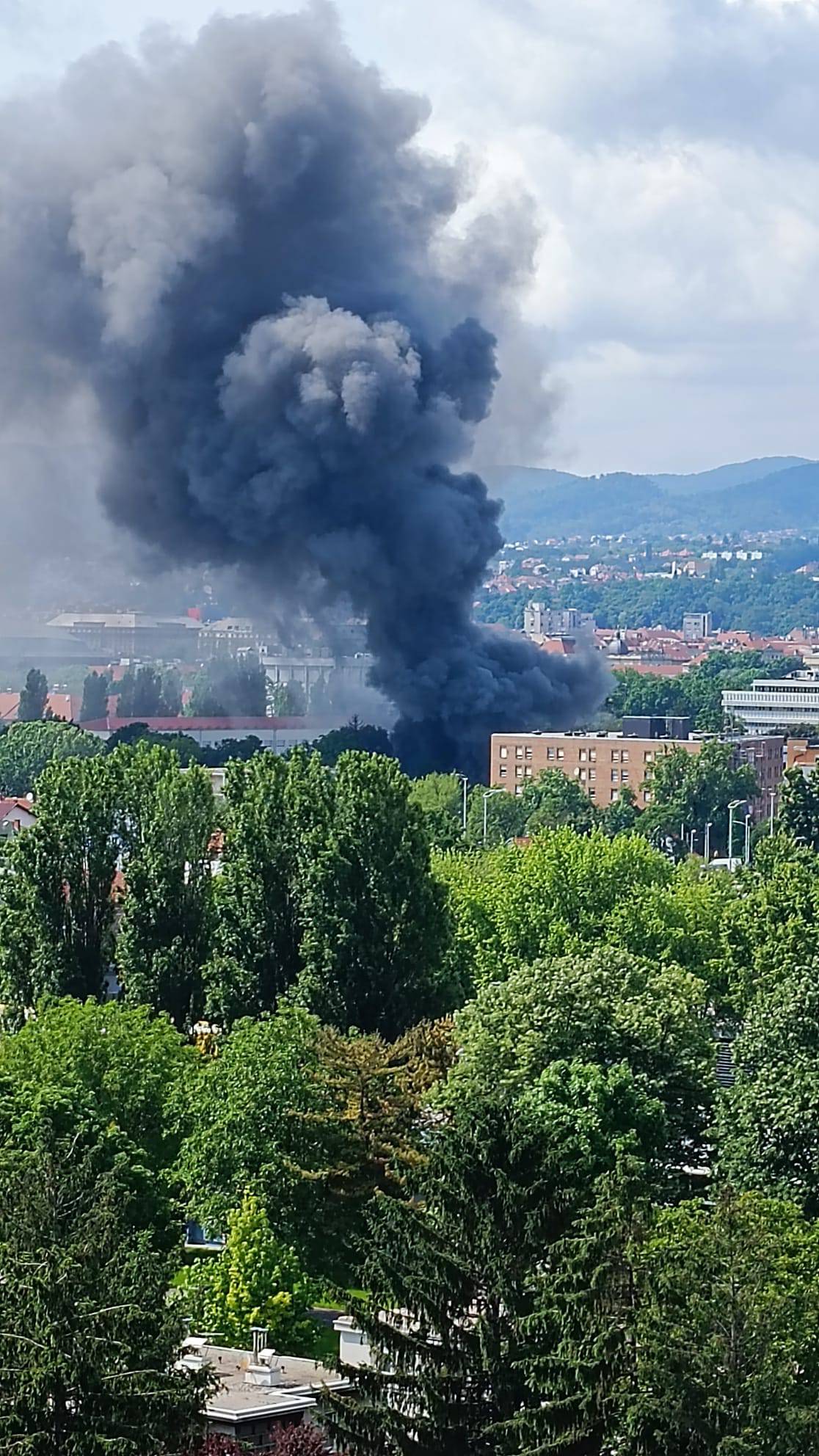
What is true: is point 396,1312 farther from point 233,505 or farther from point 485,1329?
point 233,505

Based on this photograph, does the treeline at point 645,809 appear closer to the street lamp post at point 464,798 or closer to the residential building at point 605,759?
the street lamp post at point 464,798

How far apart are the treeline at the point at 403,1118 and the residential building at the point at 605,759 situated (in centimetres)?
3583

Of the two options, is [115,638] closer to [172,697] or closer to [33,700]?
[172,697]

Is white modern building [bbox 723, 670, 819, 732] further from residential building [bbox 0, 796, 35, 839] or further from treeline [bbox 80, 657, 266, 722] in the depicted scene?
→ residential building [bbox 0, 796, 35, 839]

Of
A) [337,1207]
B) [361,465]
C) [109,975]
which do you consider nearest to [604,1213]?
[337,1207]

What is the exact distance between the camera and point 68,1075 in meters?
32.2

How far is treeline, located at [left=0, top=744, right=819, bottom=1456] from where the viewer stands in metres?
21.2

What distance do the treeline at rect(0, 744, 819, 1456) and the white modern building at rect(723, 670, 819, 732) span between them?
74581 mm

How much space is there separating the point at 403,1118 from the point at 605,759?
6354 centimetres

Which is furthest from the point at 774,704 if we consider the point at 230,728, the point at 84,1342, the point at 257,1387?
the point at 84,1342

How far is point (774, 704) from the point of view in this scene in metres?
134

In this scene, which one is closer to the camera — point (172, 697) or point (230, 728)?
point (230, 728)

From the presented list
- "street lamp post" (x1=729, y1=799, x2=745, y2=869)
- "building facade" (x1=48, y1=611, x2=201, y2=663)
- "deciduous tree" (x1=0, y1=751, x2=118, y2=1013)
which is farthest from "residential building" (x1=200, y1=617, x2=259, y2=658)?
"deciduous tree" (x1=0, y1=751, x2=118, y2=1013)

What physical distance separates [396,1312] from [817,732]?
9482 centimetres
